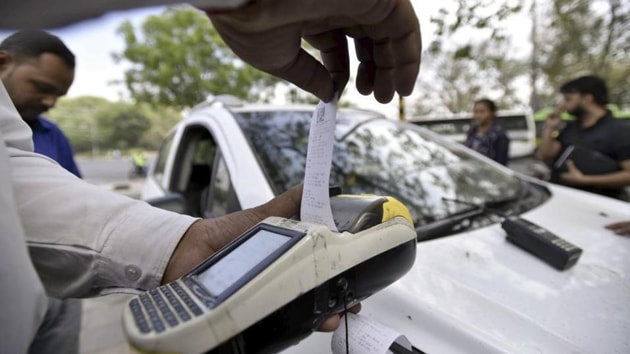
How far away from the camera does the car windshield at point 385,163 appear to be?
1.70 meters

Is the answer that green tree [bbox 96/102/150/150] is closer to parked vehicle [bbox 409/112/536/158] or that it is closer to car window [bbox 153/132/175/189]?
parked vehicle [bbox 409/112/536/158]

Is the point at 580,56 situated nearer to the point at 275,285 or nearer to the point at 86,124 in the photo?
the point at 275,285

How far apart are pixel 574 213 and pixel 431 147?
804 millimetres

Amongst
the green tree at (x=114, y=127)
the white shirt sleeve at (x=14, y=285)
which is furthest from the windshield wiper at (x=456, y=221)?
the green tree at (x=114, y=127)

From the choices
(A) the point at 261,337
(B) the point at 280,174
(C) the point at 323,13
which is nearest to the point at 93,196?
(A) the point at 261,337

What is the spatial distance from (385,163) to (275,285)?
1.45m

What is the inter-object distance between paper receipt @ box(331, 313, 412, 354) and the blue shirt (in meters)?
1.98

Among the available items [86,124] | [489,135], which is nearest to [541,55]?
[489,135]

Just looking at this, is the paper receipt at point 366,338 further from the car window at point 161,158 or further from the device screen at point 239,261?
the car window at point 161,158

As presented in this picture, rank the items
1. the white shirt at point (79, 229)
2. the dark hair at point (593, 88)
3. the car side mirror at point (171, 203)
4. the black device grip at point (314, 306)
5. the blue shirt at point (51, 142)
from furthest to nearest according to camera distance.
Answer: the dark hair at point (593, 88) < the blue shirt at point (51, 142) < the car side mirror at point (171, 203) < the white shirt at point (79, 229) < the black device grip at point (314, 306)

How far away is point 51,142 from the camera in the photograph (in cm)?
232

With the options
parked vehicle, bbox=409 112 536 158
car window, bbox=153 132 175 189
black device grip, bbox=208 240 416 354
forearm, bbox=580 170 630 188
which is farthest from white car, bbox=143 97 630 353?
parked vehicle, bbox=409 112 536 158

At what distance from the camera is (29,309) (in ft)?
1.75

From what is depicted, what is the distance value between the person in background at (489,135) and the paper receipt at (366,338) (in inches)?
146
